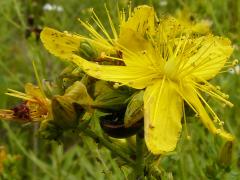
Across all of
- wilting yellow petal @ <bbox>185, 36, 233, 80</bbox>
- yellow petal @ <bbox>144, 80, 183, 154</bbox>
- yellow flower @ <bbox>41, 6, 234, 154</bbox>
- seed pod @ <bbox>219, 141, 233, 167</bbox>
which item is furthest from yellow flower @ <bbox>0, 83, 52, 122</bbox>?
seed pod @ <bbox>219, 141, 233, 167</bbox>

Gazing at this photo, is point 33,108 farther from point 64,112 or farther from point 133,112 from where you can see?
point 133,112

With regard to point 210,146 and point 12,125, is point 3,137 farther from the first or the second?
point 210,146

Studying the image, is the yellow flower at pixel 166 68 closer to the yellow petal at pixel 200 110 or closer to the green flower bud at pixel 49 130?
the yellow petal at pixel 200 110

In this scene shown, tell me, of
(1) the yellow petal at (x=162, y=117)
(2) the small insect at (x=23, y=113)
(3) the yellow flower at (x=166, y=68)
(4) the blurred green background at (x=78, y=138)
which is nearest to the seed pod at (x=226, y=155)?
(4) the blurred green background at (x=78, y=138)

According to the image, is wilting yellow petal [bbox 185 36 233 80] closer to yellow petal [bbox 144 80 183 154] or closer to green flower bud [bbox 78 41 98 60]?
yellow petal [bbox 144 80 183 154]

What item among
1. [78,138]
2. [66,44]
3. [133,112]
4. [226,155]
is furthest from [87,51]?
[78,138]

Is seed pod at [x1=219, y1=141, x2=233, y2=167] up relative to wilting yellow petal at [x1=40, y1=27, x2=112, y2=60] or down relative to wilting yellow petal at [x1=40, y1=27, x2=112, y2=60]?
down

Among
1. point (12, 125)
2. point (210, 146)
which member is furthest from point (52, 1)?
point (210, 146)
